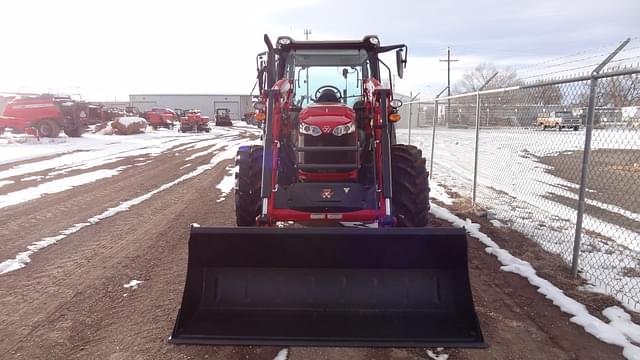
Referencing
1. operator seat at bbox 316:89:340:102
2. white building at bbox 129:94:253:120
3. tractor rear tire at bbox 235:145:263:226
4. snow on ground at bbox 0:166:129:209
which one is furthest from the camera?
white building at bbox 129:94:253:120

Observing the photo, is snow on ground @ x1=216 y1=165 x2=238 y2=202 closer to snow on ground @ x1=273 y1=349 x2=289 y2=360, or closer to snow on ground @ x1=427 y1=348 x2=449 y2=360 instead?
snow on ground @ x1=273 y1=349 x2=289 y2=360

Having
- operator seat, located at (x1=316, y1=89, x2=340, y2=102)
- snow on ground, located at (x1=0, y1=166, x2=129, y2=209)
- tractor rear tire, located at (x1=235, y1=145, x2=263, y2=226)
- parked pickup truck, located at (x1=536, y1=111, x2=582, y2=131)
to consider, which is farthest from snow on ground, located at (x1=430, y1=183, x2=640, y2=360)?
snow on ground, located at (x1=0, y1=166, x2=129, y2=209)

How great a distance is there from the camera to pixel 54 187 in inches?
368

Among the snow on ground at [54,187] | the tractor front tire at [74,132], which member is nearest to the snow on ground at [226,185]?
the snow on ground at [54,187]

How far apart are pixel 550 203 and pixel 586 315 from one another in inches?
185

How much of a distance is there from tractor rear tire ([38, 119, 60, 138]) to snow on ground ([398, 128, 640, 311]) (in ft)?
64.6

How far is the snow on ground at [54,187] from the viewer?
8078 millimetres

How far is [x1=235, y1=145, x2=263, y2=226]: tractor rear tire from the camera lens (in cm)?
517

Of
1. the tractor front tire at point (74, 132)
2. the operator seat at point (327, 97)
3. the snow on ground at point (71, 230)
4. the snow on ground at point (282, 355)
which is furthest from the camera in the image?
the tractor front tire at point (74, 132)

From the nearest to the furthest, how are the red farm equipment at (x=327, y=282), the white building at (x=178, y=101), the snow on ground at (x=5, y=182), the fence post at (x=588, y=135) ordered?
the red farm equipment at (x=327, y=282) < the fence post at (x=588, y=135) < the snow on ground at (x=5, y=182) < the white building at (x=178, y=101)

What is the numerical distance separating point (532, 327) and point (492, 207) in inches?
168

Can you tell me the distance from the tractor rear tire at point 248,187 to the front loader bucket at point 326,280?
1705mm

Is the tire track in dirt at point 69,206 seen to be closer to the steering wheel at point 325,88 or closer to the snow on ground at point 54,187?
the snow on ground at point 54,187

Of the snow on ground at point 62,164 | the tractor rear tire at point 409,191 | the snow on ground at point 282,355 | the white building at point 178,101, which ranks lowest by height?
the snow on ground at point 282,355
